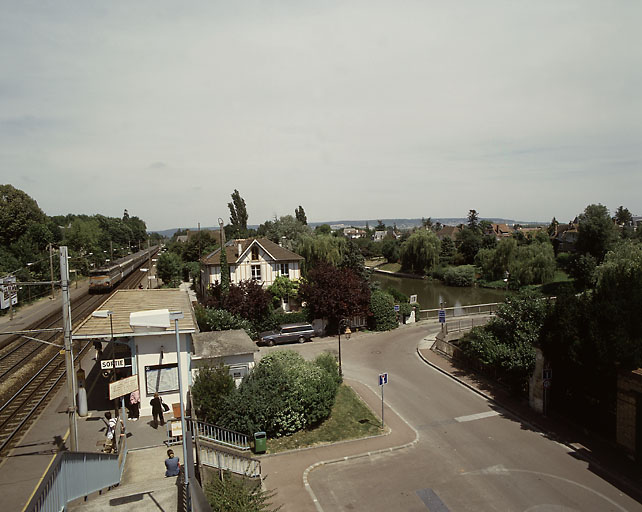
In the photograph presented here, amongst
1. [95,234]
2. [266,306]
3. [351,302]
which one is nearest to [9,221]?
[95,234]

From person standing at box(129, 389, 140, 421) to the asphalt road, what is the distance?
783cm

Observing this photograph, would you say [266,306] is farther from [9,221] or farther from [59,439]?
[9,221]

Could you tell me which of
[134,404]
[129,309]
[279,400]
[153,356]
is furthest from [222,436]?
[129,309]

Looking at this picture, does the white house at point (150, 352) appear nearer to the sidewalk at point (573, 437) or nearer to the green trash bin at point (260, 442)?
the green trash bin at point (260, 442)

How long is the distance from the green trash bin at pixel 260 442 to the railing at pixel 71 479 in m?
5.48

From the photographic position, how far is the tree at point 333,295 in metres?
33.9

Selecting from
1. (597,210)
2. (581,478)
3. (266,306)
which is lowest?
(581,478)

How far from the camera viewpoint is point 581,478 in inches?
572

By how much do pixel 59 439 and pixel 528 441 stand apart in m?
18.5

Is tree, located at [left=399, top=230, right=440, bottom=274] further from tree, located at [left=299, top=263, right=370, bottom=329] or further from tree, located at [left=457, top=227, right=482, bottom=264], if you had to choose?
tree, located at [left=299, top=263, right=370, bottom=329]

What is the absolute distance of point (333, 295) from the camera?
33906mm

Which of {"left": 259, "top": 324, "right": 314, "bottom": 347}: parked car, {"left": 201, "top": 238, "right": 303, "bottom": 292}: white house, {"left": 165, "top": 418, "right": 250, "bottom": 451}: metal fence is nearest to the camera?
{"left": 165, "top": 418, "right": 250, "bottom": 451}: metal fence

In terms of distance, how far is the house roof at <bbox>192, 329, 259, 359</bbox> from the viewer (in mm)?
20312

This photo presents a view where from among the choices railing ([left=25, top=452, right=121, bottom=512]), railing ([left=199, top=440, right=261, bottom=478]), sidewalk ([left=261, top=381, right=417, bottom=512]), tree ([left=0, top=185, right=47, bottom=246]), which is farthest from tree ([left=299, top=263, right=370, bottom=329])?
tree ([left=0, top=185, right=47, bottom=246])
